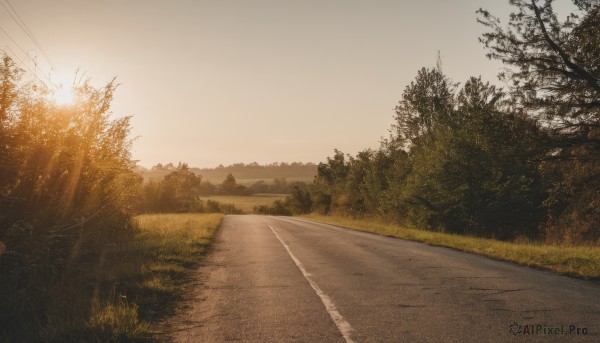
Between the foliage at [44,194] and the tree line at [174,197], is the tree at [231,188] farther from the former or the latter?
the foliage at [44,194]

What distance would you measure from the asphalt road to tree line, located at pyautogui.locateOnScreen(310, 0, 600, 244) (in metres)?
6.72

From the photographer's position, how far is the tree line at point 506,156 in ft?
48.3

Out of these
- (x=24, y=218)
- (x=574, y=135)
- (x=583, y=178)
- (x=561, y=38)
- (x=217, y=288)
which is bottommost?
(x=217, y=288)

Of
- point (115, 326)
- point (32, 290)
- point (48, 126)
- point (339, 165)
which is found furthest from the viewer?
point (339, 165)

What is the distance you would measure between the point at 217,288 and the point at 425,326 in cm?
446

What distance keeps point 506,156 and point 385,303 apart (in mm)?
12197

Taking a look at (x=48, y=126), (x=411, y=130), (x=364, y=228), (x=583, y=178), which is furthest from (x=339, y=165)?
(x=48, y=126)

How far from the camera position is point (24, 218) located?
8.39m

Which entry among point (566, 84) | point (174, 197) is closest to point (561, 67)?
point (566, 84)

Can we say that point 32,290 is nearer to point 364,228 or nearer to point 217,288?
point 217,288

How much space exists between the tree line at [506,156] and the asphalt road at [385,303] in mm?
6720

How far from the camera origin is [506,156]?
56.1 feet

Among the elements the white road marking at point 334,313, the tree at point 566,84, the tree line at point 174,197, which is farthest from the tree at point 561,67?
the tree line at point 174,197

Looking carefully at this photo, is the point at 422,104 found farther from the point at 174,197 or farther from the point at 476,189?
the point at 174,197
